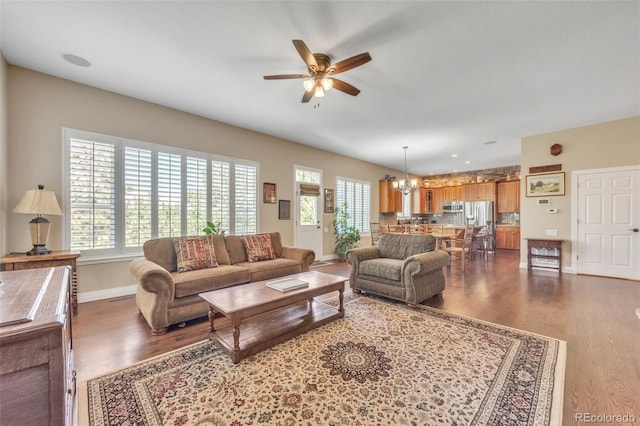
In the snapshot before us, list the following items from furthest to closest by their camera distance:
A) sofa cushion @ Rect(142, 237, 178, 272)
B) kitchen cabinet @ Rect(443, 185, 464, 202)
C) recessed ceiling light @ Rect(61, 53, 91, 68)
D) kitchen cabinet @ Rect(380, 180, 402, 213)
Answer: kitchen cabinet @ Rect(443, 185, 464, 202) < kitchen cabinet @ Rect(380, 180, 402, 213) < sofa cushion @ Rect(142, 237, 178, 272) < recessed ceiling light @ Rect(61, 53, 91, 68)

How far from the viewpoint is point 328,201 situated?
6727 millimetres

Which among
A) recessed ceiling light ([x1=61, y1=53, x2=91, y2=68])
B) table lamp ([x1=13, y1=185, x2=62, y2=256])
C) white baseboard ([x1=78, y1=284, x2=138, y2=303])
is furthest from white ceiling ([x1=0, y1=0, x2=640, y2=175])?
white baseboard ([x1=78, y1=284, x2=138, y2=303])

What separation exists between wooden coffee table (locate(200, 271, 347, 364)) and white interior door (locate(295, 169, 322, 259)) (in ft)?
10.2

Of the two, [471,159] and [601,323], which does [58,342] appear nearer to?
[601,323]

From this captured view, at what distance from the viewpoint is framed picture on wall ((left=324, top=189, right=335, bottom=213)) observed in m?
6.66

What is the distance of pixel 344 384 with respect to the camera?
5.94 ft

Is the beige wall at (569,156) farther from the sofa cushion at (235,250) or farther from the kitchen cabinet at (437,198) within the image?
the sofa cushion at (235,250)

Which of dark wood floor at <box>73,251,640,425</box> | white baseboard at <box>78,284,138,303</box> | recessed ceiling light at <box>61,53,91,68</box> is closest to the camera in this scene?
dark wood floor at <box>73,251,640,425</box>

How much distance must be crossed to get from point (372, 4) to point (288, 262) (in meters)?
3.15

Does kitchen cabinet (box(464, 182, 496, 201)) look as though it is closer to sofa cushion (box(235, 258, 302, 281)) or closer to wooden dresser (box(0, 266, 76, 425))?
sofa cushion (box(235, 258, 302, 281))

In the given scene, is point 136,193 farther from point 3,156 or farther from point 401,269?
point 401,269

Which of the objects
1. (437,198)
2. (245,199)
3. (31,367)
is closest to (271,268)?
(245,199)

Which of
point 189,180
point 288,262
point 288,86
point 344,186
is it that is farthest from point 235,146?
point 344,186

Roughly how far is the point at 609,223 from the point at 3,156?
355 inches
